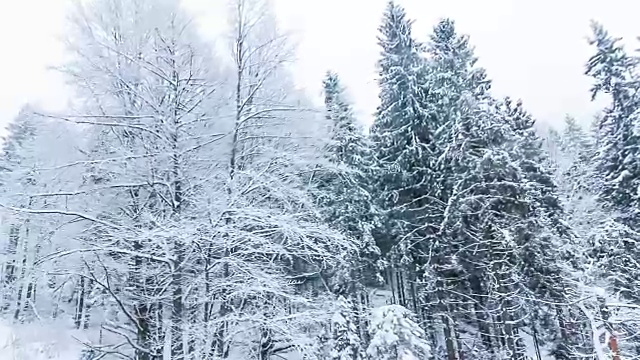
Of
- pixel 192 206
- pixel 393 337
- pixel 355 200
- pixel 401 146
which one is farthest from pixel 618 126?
pixel 192 206

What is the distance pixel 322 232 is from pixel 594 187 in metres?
11.6

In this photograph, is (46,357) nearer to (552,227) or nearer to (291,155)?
(291,155)

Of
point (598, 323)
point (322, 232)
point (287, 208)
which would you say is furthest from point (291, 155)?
point (598, 323)

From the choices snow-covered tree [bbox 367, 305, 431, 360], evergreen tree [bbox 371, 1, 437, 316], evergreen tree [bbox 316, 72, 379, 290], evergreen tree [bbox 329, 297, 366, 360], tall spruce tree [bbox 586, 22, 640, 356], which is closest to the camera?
snow-covered tree [bbox 367, 305, 431, 360]

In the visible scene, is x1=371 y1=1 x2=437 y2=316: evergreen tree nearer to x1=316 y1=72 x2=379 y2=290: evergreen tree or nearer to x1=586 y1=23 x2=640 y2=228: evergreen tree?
x1=316 y1=72 x2=379 y2=290: evergreen tree

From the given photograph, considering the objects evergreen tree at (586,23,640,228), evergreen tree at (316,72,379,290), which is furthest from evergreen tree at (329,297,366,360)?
evergreen tree at (586,23,640,228)

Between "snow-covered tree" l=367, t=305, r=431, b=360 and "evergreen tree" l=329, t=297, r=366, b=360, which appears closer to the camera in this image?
"snow-covered tree" l=367, t=305, r=431, b=360

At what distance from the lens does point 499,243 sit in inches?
499

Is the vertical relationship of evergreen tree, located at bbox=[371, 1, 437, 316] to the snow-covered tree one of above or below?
above

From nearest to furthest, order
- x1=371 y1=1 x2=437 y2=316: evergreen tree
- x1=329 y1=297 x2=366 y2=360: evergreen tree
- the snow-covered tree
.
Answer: the snow-covered tree < x1=329 y1=297 x2=366 y2=360: evergreen tree < x1=371 y1=1 x2=437 y2=316: evergreen tree

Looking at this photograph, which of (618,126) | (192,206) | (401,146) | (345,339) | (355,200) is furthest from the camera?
(355,200)

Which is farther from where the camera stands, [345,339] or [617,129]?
[617,129]

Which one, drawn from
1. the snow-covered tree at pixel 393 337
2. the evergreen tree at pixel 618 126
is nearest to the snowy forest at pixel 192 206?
the snow-covered tree at pixel 393 337

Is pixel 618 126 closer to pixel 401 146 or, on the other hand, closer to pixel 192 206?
pixel 401 146
